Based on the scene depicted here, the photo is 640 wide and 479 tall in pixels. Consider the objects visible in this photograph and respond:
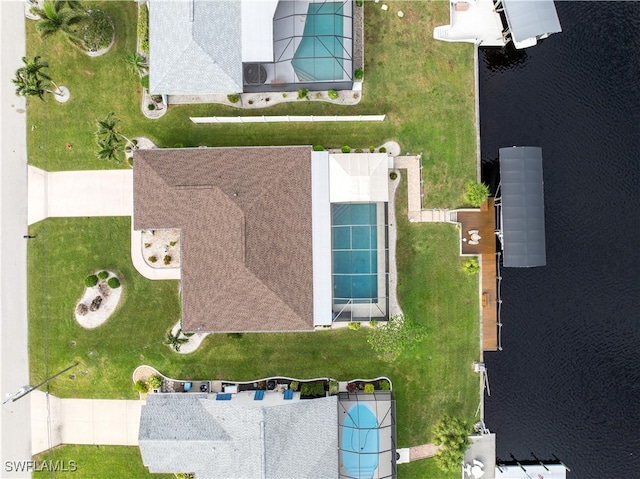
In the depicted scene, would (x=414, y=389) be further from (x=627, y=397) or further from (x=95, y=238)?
(x=95, y=238)

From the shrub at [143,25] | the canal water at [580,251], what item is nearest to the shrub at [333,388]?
the canal water at [580,251]

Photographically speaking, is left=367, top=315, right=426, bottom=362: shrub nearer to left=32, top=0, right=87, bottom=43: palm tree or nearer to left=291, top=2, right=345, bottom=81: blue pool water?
left=291, top=2, right=345, bottom=81: blue pool water

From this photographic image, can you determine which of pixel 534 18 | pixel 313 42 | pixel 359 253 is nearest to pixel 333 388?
pixel 359 253

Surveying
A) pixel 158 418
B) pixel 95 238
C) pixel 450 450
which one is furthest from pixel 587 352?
pixel 95 238

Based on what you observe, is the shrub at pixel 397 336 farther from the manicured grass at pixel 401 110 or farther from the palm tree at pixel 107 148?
the palm tree at pixel 107 148

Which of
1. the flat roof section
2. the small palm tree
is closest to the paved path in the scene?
the small palm tree

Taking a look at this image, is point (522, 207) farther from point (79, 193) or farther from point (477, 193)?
point (79, 193)

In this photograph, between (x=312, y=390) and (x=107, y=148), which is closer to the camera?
(x=107, y=148)
